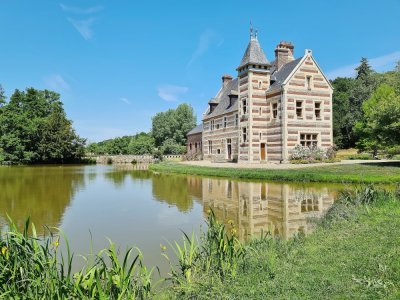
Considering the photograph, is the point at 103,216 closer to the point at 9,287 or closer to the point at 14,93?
the point at 9,287

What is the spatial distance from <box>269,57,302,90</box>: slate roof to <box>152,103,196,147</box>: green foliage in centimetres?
3713

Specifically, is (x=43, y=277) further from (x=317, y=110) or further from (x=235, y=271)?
(x=317, y=110)

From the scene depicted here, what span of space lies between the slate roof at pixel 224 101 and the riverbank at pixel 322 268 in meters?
28.4

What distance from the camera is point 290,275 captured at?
15.3 ft

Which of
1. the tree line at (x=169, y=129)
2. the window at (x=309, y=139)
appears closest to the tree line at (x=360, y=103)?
the window at (x=309, y=139)

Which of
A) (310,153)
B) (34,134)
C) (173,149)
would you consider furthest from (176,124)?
(310,153)

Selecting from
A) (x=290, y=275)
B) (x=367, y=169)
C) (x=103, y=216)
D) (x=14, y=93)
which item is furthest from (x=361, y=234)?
(x=14, y=93)

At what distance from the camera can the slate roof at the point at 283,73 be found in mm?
29586

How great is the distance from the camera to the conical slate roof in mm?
30062

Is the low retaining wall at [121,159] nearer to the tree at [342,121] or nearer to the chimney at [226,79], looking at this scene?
the chimney at [226,79]

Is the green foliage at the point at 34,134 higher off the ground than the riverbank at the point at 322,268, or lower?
→ higher

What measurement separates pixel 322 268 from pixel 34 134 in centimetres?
5484

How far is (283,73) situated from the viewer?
3062cm

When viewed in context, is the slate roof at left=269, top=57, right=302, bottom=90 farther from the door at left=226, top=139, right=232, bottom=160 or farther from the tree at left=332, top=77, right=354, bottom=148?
the tree at left=332, top=77, right=354, bottom=148
